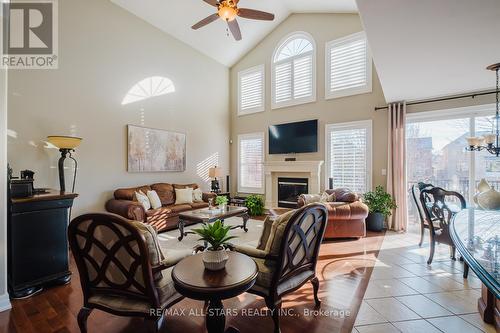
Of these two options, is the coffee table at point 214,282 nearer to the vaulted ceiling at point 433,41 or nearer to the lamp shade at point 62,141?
the vaulted ceiling at point 433,41

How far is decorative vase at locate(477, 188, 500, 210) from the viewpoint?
2.24 meters

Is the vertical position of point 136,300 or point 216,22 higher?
point 216,22

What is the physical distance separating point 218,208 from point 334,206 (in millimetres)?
2199

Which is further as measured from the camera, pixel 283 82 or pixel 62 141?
pixel 283 82

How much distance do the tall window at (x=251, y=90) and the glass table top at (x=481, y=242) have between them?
5.96 m

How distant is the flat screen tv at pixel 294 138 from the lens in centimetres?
645

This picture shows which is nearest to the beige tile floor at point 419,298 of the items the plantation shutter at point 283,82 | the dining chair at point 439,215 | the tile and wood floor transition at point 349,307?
the tile and wood floor transition at point 349,307

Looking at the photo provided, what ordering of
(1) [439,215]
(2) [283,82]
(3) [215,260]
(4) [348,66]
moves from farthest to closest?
(2) [283,82]
(4) [348,66]
(1) [439,215]
(3) [215,260]

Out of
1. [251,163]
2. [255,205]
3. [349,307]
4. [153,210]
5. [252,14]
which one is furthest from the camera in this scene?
[251,163]

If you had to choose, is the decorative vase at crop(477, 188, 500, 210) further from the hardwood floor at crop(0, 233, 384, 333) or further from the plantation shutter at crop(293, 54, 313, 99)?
the plantation shutter at crop(293, 54, 313, 99)

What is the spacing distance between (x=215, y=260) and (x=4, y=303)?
2.27m

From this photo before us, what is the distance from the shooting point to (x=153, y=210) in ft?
16.0

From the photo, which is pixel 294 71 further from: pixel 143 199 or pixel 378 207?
pixel 143 199
